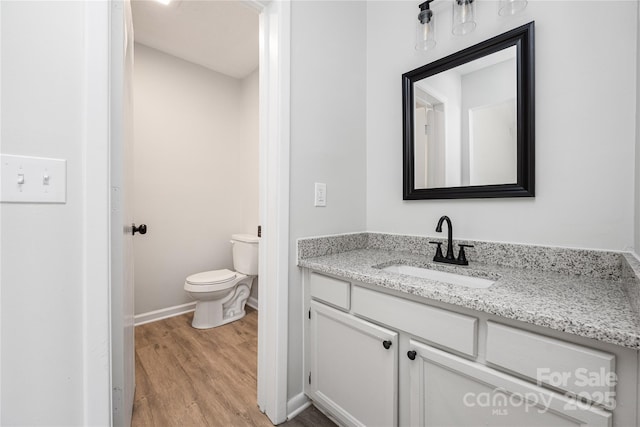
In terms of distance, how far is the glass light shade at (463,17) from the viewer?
1.26m

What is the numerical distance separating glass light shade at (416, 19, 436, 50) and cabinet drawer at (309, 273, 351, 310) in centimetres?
131

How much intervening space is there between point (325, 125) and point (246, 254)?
1.60m

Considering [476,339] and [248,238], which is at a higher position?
[248,238]

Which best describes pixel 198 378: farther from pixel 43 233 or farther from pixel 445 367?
pixel 445 367

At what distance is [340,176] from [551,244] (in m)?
1.05

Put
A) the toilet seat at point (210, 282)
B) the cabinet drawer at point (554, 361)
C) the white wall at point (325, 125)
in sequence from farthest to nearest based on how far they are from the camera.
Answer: the toilet seat at point (210, 282) → the white wall at point (325, 125) → the cabinet drawer at point (554, 361)

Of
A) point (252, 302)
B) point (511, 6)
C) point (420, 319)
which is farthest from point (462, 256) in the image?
point (252, 302)

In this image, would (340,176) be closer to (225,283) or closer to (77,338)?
(77,338)

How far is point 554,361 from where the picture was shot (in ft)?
2.18

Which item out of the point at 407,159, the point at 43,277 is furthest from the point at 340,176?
the point at 43,277

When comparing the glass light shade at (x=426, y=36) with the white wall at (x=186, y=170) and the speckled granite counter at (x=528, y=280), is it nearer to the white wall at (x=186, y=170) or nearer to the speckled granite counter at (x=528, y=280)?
the speckled granite counter at (x=528, y=280)

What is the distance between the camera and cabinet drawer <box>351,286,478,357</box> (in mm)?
819

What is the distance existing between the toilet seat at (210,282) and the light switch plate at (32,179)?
5.37 ft

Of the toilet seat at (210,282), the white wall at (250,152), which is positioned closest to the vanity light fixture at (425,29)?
the white wall at (250,152)
